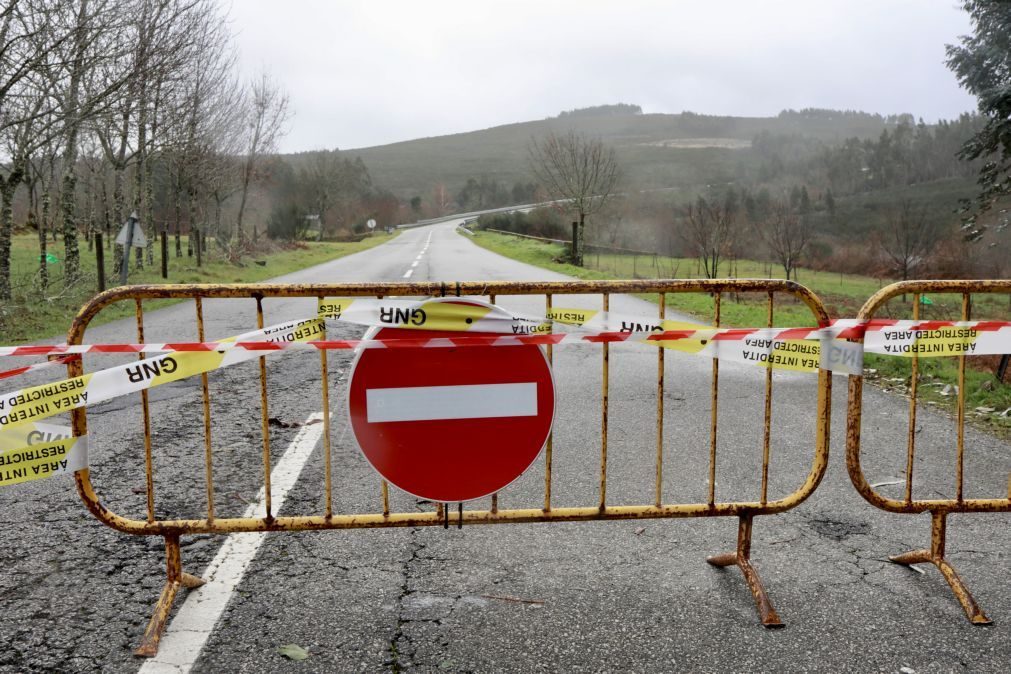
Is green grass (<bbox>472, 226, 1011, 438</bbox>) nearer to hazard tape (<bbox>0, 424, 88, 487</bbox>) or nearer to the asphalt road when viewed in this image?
the asphalt road

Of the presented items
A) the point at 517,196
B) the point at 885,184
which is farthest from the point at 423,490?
the point at 517,196

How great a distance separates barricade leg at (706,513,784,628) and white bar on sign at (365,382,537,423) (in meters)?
1.27

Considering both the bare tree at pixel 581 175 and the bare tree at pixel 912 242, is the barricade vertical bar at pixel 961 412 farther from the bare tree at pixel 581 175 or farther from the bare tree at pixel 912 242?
the bare tree at pixel 581 175

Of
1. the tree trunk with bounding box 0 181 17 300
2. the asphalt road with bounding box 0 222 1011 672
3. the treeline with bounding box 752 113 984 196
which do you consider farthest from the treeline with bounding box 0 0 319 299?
the treeline with bounding box 752 113 984 196

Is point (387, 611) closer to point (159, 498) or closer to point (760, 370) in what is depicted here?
point (159, 498)

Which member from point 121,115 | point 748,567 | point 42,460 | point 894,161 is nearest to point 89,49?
point 121,115

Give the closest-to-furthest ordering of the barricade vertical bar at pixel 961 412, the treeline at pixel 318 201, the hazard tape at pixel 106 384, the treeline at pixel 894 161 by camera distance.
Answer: the hazard tape at pixel 106 384
the barricade vertical bar at pixel 961 412
the treeline at pixel 318 201
the treeline at pixel 894 161

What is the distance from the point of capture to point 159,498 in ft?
13.9

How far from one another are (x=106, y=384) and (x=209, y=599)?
40.1 inches

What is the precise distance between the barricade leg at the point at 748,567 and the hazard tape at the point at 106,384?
2332 mm

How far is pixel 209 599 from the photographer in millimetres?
3139

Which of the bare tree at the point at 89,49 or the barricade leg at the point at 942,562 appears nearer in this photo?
the barricade leg at the point at 942,562

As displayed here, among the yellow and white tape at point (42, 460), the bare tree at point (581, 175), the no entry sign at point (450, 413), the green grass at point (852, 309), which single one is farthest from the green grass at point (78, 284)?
the bare tree at point (581, 175)

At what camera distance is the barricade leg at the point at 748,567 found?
3035mm
